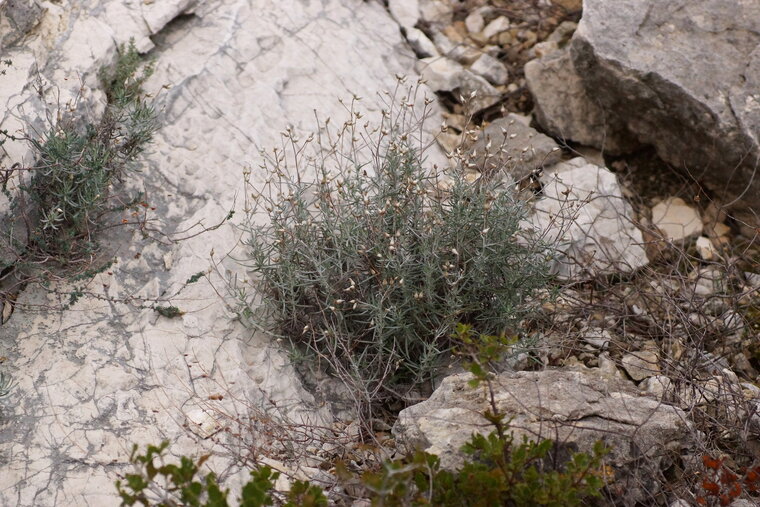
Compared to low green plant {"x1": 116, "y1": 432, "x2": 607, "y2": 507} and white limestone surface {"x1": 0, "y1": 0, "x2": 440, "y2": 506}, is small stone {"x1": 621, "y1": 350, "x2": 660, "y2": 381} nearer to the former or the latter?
low green plant {"x1": 116, "y1": 432, "x2": 607, "y2": 507}

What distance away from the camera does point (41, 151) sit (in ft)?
12.5

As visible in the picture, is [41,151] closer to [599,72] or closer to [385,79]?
[385,79]

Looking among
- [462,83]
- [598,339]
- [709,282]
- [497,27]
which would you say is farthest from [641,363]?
[497,27]

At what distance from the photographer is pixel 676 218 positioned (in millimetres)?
5031

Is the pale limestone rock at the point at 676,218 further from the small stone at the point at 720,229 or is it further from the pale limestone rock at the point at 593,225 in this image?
the pale limestone rock at the point at 593,225

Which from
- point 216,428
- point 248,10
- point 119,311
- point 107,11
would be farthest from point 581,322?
point 107,11

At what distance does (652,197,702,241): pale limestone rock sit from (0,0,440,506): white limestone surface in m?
1.90

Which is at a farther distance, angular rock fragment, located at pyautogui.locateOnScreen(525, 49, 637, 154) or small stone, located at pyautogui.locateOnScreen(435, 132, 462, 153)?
angular rock fragment, located at pyautogui.locateOnScreen(525, 49, 637, 154)

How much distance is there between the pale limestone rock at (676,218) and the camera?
4938mm

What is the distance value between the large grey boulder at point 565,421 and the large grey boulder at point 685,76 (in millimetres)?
1996

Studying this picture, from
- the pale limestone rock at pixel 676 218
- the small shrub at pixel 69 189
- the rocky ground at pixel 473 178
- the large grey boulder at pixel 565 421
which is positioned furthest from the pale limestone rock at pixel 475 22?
the large grey boulder at pixel 565 421

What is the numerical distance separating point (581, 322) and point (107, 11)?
128 inches

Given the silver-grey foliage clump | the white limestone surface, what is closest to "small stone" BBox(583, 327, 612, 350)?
the silver-grey foliage clump

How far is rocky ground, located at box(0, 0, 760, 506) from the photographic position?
10.8 ft
